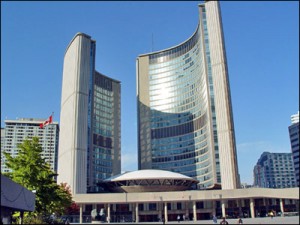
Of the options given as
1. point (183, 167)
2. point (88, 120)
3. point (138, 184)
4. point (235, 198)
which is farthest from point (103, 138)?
point (235, 198)

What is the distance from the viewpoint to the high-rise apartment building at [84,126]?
Answer: 115m

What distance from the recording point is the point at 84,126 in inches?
4742

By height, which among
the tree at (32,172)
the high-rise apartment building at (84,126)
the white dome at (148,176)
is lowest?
the tree at (32,172)

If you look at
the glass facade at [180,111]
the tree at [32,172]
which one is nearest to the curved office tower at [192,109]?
the glass facade at [180,111]

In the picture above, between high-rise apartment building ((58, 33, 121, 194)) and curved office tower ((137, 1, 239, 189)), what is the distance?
17.3 m

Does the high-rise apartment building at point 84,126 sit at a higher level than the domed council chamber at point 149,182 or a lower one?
higher

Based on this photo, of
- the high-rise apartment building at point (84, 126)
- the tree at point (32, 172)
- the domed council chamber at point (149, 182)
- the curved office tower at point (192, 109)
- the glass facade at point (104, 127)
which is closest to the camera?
the tree at point (32, 172)

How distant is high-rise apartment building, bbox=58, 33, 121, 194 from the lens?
378ft

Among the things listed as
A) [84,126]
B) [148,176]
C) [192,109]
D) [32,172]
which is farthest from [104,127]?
[32,172]

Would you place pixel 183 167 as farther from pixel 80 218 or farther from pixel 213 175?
pixel 80 218

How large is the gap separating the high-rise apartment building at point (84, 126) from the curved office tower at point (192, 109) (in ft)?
56.7

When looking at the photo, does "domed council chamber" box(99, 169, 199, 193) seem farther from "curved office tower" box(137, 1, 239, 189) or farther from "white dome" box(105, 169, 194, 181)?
"curved office tower" box(137, 1, 239, 189)

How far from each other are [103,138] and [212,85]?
58135mm

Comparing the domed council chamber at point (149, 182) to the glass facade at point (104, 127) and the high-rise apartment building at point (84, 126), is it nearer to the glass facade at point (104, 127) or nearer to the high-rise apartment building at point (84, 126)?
the high-rise apartment building at point (84, 126)
